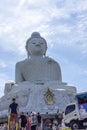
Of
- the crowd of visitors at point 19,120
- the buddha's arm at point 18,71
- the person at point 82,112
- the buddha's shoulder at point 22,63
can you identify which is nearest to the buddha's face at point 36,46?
the buddha's shoulder at point 22,63

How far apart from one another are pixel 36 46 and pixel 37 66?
1.89 metres

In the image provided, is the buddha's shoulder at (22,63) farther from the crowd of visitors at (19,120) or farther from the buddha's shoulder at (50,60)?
the crowd of visitors at (19,120)

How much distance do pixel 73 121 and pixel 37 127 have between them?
3.17 metres

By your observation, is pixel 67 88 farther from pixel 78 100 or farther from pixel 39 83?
pixel 78 100

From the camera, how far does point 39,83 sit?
122 ft

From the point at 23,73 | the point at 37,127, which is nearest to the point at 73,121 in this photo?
the point at 37,127

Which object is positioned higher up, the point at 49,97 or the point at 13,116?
the point at 49,97

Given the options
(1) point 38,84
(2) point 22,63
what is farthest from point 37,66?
(1) point 38,84

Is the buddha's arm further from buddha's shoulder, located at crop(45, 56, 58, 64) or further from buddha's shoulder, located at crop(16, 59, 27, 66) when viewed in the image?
buddha's shoulder, located at crop(45, 56, 58, 64)

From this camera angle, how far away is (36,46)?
131ft

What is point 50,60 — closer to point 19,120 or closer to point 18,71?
point 18,71

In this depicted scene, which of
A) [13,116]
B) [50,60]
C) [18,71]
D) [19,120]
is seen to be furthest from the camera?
[50,60]

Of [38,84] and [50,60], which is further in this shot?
[50,60]

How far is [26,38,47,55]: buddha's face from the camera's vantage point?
39.8m
